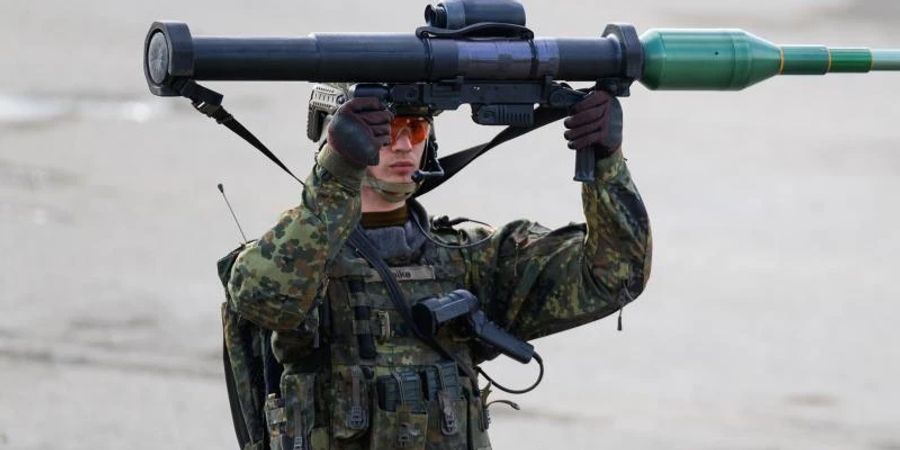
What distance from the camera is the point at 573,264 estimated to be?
244 inches

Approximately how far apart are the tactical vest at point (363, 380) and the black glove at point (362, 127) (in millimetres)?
549

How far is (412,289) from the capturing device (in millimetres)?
6188

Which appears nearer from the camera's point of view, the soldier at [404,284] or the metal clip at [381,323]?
the soldier at [404,284]

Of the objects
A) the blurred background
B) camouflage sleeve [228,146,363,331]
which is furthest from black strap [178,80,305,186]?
the blurred background

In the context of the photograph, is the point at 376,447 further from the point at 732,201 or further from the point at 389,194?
the point at 732,201

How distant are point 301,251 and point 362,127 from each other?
37 centimetres

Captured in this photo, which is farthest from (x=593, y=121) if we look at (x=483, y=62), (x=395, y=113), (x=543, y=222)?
(x=543, y=222)

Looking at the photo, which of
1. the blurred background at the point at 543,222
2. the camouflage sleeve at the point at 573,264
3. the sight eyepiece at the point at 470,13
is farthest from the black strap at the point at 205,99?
the blurred background at the point at 543,222

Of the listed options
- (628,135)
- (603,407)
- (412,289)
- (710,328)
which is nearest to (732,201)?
(628,135)

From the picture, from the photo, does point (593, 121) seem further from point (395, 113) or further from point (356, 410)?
point (356, 410)

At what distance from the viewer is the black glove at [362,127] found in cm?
561

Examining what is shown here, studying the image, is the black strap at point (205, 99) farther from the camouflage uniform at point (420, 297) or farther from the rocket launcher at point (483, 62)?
the camouflage uniform at point (420, 297)

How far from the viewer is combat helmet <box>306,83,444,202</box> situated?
232 inches

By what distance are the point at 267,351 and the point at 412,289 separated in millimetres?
433
